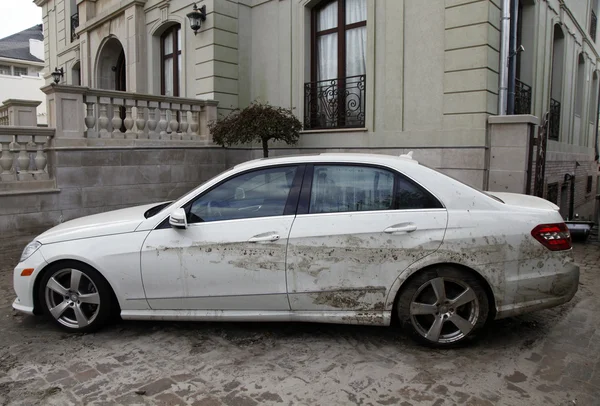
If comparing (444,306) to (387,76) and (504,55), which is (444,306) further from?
(387,76)

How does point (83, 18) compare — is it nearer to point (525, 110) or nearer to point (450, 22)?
point (450, 22)

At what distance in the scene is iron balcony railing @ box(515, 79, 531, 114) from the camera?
974cm

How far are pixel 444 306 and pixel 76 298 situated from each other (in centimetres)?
315

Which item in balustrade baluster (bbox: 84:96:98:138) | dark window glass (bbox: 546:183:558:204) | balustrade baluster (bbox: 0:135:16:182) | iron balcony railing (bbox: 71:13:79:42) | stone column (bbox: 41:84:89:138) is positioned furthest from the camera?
iron balcony railing (bbox: 71:13:79:42)

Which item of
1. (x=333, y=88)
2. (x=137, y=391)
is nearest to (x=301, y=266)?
(x=137, y=391)

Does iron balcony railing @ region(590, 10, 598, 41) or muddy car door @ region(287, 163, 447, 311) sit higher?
iron balcony railing @ region(590, 10, 598, 41)

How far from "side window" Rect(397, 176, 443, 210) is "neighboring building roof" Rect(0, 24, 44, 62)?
42248 mm

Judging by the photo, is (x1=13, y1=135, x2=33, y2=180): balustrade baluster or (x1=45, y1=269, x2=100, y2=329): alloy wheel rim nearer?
(x1=45, y1=269, x2=100, y2=329): alloy wheel rim

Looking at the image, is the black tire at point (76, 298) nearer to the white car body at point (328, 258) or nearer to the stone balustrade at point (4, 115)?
the white car body at point (328, 258)

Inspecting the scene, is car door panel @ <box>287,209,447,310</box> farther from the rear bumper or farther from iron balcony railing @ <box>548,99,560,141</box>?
iron balcony railing @ <box>548,99,560,141</box>

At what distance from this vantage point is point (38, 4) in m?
20.5

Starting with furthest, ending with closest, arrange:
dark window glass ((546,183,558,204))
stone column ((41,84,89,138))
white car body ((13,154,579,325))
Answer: dark window glass ((546,183,558,204)), stone column ((41,84,89,138)), white car body ((13,154,579,325))

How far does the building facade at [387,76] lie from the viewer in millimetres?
8367

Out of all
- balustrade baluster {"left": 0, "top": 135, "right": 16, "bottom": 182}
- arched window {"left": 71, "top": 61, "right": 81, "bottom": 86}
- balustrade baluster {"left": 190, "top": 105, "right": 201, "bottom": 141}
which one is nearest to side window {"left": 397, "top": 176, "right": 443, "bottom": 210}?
balustrade baluster {"left": 0, "top": 135, "right": 16, "bottom": 182}
